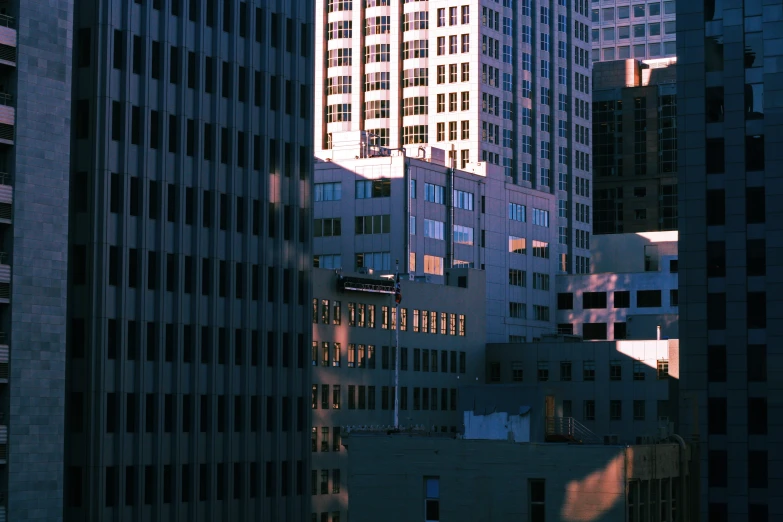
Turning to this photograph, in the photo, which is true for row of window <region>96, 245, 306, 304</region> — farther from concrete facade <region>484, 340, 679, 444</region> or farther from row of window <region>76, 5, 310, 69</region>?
concrete facade <region>484, 340, 679, 444</region>

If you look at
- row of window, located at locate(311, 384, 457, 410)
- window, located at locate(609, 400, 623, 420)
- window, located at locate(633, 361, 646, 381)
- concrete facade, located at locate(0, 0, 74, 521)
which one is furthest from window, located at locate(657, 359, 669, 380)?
concrete facade, located at locate(0, 0, 74, 521)

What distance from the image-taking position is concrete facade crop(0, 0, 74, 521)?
10944 cm

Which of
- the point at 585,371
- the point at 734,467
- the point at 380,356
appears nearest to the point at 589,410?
the point at 585,371

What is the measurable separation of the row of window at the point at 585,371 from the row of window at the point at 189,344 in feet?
175

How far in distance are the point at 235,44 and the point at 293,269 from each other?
2038cm

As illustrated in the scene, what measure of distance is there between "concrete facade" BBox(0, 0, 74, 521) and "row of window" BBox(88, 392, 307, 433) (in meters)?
7.69

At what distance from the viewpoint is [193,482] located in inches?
5059

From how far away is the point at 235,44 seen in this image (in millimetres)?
137000

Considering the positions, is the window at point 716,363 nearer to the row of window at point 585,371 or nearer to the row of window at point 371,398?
the row of window at point 371,398

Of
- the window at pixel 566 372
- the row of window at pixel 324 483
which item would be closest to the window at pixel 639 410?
the window at pixel 566 372

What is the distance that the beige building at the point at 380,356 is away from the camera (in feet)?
525

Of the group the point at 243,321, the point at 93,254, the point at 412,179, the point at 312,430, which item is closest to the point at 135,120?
the point at 93,254

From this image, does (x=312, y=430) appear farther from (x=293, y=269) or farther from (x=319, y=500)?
(x=293, y=269)

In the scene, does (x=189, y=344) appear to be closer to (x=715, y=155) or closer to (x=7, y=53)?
(x=7, y=53)
